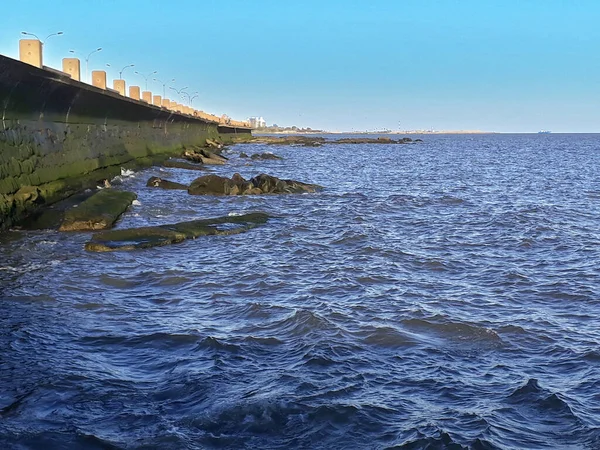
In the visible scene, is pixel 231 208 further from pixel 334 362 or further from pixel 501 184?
pixel 501 184

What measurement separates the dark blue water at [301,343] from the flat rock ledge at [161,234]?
1.09 ft

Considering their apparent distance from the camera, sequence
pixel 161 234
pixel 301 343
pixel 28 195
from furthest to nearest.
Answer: pixel 28 195 → pixel 161 234 → pixel 301 343

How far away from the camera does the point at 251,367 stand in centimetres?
639

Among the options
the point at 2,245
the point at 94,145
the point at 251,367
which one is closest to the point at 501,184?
the point at 94,145

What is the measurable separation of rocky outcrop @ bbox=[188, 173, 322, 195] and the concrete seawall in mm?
3417

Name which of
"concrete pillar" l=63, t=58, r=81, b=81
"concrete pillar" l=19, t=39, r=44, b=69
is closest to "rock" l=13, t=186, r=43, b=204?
"concrete pillar" l=19, t=39, r=44, b=69

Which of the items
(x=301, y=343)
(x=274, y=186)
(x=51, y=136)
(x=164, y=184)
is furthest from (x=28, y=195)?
(x=274, y=186)

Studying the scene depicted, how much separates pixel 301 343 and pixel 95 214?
8316 mm

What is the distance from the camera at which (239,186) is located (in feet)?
78.0

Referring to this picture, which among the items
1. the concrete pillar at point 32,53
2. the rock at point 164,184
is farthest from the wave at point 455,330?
the rock at point 164,184

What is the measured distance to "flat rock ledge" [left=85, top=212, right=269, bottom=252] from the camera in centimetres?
1186

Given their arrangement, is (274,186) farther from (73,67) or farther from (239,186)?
(73,67)

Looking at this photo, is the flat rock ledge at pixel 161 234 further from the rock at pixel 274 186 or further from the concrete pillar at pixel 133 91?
the concrete pillar at pixel 133 91

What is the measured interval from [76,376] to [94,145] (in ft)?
61.1
